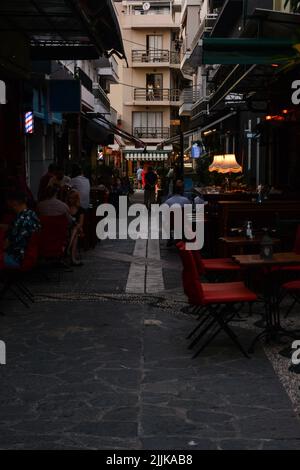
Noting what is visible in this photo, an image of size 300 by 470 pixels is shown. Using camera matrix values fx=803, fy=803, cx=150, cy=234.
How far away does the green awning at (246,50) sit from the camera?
1036 cm

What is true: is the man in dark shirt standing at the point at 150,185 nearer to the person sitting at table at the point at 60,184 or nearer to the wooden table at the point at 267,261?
the person sitting at table at the point at 60,184

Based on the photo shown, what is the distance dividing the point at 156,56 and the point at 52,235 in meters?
63.4

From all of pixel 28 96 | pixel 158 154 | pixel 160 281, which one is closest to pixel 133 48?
pixel 158 154

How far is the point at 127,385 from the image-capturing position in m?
6.59

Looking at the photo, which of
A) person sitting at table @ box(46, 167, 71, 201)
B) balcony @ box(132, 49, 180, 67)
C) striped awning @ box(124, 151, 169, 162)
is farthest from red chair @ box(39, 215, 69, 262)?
balcony @ box(132, 49, 180, 67)

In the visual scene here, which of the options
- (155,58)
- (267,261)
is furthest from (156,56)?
(267,261)

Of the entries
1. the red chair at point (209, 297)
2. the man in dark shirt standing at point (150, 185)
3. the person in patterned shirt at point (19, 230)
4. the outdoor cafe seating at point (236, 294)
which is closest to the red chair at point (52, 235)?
the person in patterned shirt at point (19, 230)

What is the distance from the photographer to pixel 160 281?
1245 cm

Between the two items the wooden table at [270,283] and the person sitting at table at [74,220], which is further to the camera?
the person sitting at table at [74,220]

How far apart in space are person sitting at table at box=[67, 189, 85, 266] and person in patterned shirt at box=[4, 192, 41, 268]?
3.89m

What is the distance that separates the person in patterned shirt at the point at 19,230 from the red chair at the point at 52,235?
65.9 inches

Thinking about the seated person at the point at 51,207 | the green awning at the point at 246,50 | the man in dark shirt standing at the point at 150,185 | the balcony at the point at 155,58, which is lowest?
the man in dark shirt standing at the point at 150,185
